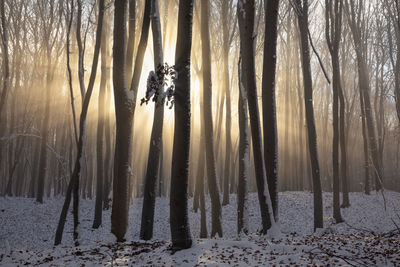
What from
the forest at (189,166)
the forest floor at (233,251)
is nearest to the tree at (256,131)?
the forest at (189,166)

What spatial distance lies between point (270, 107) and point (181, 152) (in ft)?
9.13

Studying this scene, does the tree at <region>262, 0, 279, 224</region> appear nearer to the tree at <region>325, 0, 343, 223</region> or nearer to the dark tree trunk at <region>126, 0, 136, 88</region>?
the dark tree trunk at <region>126, 0, 136, 88</region>

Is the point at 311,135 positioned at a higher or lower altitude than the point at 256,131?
higher

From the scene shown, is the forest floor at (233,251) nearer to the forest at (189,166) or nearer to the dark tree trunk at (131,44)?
the forest at (189,166)

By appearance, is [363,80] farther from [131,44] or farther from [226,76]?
[131,44]

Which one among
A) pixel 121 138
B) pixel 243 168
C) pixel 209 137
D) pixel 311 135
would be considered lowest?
pixel 243 168

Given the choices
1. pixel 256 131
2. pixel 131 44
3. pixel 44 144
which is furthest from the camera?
pixel 44 144

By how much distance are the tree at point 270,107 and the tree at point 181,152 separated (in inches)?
93.8

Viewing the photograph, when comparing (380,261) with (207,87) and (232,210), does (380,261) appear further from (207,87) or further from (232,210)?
(232,210)

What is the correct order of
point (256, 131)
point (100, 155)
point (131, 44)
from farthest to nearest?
point (100, 155), point (131, 44), point (256, 131)

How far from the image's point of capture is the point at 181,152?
5855 mm

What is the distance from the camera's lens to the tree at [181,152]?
5.82 metres

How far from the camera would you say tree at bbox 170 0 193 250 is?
5.82m

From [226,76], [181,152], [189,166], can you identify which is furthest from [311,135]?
[181,152]
